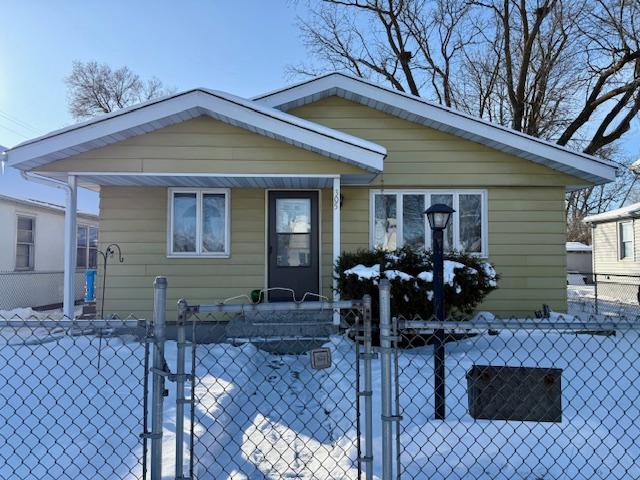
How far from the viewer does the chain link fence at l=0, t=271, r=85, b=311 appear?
1106cm

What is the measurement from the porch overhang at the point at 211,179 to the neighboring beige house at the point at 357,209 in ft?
0.17

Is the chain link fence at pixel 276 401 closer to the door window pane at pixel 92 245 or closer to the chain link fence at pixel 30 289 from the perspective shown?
the chain link fence at pixel 30 289

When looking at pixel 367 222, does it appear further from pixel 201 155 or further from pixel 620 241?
→ pixel 620 241

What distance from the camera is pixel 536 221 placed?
28.5ft

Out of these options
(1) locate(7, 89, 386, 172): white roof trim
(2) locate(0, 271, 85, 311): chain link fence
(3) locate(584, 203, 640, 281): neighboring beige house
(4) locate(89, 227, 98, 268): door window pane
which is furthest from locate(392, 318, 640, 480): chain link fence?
(3) locate(584, 203, 640, 281): neighboring beige house

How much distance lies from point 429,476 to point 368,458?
2.90ft

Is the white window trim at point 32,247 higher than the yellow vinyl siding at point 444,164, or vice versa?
the yellow vinyl siding at point 444,164

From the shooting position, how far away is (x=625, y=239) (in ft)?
57.1

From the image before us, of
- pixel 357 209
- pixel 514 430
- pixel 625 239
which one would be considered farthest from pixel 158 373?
pixel 625 239

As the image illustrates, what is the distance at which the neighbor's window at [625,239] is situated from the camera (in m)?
17.0

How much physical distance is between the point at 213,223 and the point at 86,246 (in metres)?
8.81

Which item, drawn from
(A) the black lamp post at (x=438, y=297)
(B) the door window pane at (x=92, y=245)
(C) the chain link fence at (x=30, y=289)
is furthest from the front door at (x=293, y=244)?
(B) the door window pane at (x=92, y=245)

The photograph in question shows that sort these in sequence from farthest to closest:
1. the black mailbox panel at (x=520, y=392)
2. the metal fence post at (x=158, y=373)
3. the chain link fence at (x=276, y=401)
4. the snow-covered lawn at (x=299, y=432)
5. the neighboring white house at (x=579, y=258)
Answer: the neighboring white house at (x=579, y=258) → the black mailbox panel at (x=520, y=392) → the snow-covered lawn at (x=299, y=432) → the chain link fence at (x=276, y=401) → the metal fence post at (x=158, y=373)

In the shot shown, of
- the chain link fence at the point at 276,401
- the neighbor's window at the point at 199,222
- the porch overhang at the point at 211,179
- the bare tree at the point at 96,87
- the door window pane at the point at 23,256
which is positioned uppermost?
the bare tree at the point at 96,87
